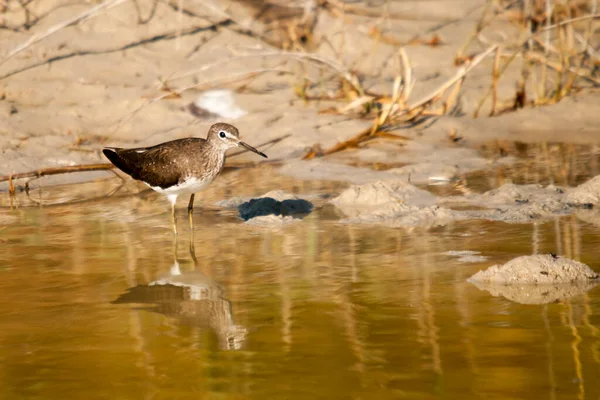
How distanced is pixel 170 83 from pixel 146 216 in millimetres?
4158

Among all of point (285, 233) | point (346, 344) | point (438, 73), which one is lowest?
point (346, 344)

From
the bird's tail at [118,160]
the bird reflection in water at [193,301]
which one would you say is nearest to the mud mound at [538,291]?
the bird reflection in water at [193,301]

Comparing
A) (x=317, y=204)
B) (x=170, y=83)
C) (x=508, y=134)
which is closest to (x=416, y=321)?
(x=317, y=204)

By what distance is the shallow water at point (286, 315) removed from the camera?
4.07 metres

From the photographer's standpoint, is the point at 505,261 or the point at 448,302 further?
the point at 505,261

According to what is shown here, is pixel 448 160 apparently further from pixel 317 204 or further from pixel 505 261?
pixel 505 261

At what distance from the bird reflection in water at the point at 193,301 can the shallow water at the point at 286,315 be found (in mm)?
16

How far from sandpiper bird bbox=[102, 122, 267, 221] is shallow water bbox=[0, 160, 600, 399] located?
328mm

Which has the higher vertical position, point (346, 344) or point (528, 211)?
point (528, 211)

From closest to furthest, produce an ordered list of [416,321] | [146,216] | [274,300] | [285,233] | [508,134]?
[416,321]
[274,300]
[285,233]
[146,216]
[508,134]

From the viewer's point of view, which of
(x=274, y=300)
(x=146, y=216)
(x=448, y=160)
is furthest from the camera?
(x=448, y=160)

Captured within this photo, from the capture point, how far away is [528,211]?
7.16 meters

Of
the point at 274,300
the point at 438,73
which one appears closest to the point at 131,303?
the point at 274,300

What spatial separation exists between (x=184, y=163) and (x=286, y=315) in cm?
273
